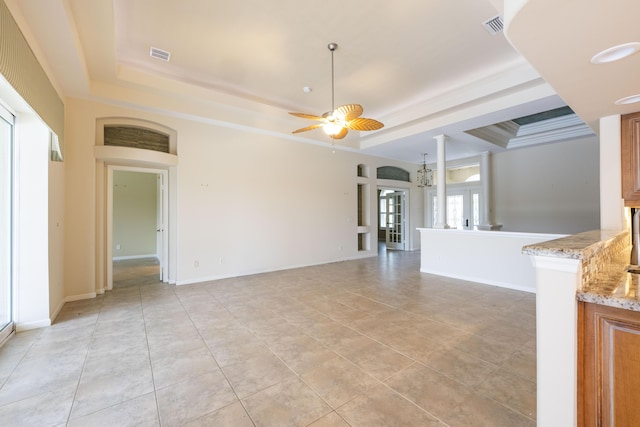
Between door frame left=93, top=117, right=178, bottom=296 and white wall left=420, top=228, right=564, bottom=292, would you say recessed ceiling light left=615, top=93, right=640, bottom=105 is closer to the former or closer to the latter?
white wall left=420, top=228, right=564, bottom=292

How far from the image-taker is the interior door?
9.16 metres

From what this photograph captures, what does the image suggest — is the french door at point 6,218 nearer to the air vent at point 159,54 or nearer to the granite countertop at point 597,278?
the air vent at point 159,54

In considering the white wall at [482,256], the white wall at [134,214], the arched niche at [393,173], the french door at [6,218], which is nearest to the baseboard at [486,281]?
the white wall at [482,256]

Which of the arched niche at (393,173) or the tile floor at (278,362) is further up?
the arched niche at (393,173)

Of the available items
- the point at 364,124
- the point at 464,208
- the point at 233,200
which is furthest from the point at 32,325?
the point at 464,208

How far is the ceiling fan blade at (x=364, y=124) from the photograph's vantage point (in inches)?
140

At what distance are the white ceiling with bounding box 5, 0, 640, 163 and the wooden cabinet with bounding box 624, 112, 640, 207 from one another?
21 cm

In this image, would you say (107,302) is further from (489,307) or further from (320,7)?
(489,307)

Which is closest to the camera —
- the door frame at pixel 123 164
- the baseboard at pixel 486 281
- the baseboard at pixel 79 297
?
the baseboard at pixel 79 297

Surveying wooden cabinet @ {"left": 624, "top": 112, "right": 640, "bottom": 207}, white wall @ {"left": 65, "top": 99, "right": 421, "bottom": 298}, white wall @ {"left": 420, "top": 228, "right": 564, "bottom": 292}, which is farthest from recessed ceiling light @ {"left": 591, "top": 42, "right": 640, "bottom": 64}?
white wall @ {"left": 65, "top": 99, "right": 421, "bottom": 298}

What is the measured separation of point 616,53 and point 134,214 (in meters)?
9.45

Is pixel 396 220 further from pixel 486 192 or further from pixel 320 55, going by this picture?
pixel 320 55

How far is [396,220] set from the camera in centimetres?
942

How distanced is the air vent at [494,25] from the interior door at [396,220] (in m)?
6.13
